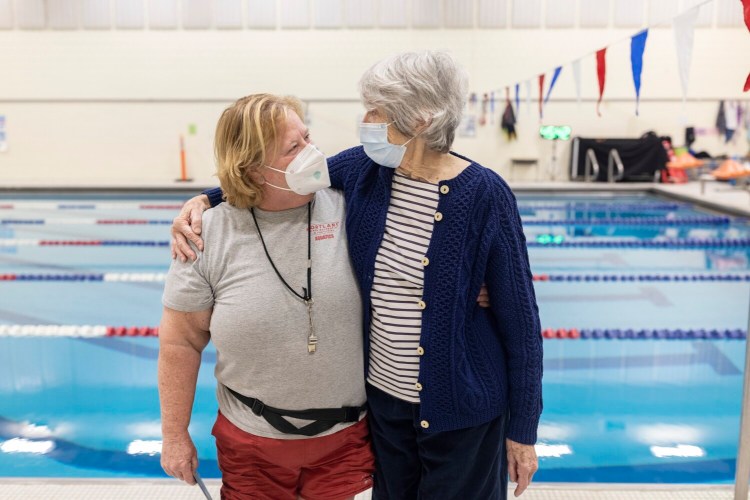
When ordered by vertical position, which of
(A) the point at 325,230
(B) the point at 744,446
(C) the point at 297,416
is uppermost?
(A) the point at 325,230

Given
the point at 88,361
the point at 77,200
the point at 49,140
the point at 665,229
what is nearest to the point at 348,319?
the point at 88,361

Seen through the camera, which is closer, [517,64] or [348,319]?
[348,319]

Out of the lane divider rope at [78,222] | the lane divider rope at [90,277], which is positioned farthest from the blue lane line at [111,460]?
the lane divider rope at [78,222]

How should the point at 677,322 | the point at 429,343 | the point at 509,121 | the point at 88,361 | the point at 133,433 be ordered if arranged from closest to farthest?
the point at 429,343 < the point at 133,433 < the point at 88,361 < the point at 677,322 < the point at 509,121

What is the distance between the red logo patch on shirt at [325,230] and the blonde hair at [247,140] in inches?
6.1

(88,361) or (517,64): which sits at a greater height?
(517,64)

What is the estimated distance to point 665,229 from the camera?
9.02 meters

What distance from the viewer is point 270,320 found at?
59.1 inches

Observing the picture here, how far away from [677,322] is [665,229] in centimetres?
447

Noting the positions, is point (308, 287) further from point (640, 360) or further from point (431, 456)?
point (640, 360)

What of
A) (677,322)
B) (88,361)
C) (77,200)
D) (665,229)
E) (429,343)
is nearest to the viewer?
(429,343)

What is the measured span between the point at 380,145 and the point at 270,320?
1.56ft

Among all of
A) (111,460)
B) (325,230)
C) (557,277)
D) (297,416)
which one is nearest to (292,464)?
(297,416)

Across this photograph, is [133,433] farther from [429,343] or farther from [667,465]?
[667,465]
